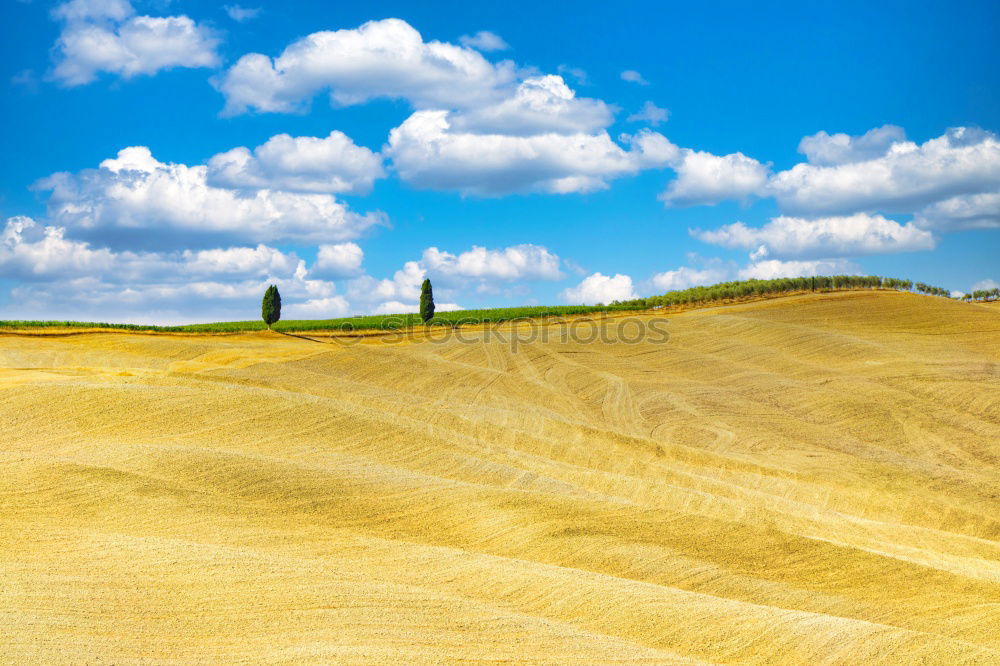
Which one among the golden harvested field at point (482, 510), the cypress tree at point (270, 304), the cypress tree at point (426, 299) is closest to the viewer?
the golden harvested field at point (482, 510)

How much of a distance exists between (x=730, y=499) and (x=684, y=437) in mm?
8407

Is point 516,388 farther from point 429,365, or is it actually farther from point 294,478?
point 294,478

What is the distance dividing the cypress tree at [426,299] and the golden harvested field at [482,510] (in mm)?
19003

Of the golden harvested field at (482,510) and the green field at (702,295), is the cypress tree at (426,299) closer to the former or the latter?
the green field at (702,295)

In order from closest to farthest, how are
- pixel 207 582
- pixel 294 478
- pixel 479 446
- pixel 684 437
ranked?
pixel 207 582
pixel 294 478
pixel 479 446
pixel 684 437

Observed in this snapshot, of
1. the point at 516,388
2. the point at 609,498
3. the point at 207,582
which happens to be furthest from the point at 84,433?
the point at 516,388

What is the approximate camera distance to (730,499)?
2552 centimetres

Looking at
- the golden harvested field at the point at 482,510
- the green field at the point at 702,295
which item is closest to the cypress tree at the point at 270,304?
the green field at the point at 702,295

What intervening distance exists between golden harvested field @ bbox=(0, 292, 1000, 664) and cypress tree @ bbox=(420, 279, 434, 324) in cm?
1900

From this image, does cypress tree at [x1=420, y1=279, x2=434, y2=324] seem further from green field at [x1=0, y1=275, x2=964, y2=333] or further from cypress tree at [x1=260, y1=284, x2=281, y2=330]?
cypress tree at [x1=260, y1=284, x2=281, y2=330]

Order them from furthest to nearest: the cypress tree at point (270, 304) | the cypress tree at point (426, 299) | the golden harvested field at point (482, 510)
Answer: the cypress tree at point (426, 299) → the cypress tree at point (270, 304) → the golden harvested field at point (482, 510)

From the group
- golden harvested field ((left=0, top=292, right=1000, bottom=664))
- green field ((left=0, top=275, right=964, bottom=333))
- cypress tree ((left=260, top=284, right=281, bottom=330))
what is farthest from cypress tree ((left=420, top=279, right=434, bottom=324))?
golden harvested field ((left=0, top=292, right=1000, bottom=664))

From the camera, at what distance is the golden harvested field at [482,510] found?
47.3 ft

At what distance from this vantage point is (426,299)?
6341cm
